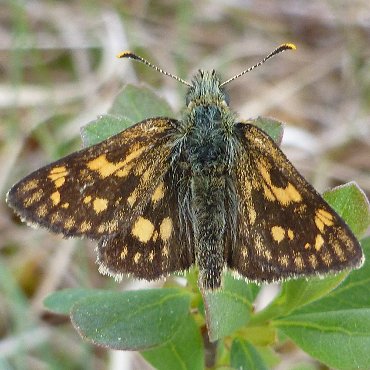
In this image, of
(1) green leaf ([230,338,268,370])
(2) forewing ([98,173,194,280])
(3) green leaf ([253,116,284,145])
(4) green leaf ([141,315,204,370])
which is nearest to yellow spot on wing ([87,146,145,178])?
(2) forewing ([98,173,194,280])

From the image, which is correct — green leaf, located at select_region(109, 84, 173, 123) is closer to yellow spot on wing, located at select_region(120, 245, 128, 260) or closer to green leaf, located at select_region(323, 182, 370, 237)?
yellow spot on wing, located at select_region(120, 245, 128, 260)

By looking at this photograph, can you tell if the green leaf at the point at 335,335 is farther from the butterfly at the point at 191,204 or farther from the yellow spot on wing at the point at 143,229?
the yellow spot on wing at the point at 143,229

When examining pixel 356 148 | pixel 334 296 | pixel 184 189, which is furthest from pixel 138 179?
pixel 356 148

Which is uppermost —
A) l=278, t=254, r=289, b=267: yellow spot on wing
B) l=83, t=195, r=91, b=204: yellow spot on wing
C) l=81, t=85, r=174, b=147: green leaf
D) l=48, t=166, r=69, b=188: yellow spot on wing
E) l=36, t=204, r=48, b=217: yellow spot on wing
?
l=81, t=85, r=174, b=147: green leaf

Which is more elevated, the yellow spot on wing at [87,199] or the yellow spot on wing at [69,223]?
the yellow spot on wing at [87,199]

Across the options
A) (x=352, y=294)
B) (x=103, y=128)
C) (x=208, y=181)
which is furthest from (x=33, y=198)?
(x=352, y=294)

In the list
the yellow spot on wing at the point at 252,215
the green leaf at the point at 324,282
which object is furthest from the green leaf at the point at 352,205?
the yellow spot on wing at the point at 252,215
